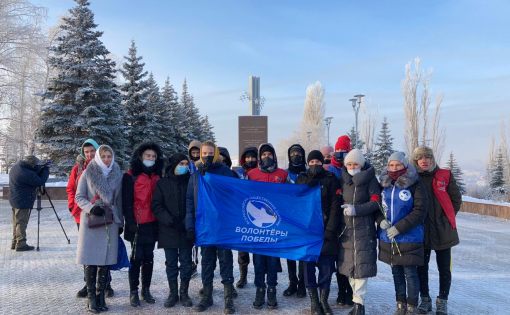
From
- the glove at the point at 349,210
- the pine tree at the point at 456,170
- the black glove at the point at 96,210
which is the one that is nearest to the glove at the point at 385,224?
the glove at the point at 349,210

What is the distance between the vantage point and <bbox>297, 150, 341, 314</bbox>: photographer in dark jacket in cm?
515

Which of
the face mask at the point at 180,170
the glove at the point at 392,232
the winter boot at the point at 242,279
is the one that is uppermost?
the face mask at the point at 180,170

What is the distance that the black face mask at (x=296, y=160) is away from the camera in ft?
19.7

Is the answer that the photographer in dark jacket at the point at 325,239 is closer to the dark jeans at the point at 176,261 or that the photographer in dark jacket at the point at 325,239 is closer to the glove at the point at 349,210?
the glove at the point at 349,210

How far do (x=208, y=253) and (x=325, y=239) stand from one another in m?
1.50

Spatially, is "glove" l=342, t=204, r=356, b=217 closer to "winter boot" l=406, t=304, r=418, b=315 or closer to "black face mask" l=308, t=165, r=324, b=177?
"black face mask" l=308, t=165, r=324, b=177

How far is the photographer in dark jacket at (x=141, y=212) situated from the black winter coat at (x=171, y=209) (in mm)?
168

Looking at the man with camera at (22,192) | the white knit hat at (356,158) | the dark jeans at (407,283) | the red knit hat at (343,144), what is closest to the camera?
the dark jeans at (407,283)

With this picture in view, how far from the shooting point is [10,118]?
26.6m

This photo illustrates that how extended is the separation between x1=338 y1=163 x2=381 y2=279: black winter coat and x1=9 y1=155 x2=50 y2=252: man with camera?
23.0 ft

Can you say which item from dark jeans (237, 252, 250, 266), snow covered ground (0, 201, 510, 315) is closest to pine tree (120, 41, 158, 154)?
snow covered ground (0, 201, 510, 315)

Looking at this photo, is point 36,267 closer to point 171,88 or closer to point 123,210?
point 123,210

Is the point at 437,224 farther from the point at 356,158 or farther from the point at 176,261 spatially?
the point at 176,261

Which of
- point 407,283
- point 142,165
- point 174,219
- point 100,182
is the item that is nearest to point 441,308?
point 407,283
